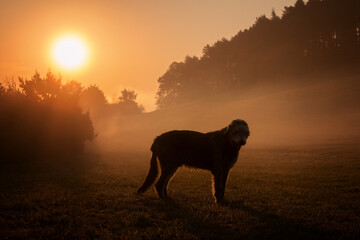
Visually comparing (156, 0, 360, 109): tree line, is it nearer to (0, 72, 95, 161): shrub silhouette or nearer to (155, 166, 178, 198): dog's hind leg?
(0, 72, 95, 161): shrub silhouette

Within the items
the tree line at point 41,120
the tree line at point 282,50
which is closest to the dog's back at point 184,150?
the tree line at point 41,120

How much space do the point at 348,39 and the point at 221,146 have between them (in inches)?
2787

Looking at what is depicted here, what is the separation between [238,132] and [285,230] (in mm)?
3290

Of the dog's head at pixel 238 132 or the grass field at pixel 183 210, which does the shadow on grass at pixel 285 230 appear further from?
the dog's head at pixel 238 132

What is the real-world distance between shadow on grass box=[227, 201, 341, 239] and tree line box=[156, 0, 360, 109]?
72096mm

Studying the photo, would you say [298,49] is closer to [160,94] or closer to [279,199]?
[160,94]

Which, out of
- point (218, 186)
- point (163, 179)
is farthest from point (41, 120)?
point (218, 186)

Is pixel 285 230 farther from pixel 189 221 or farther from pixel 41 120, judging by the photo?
pixel 41 120

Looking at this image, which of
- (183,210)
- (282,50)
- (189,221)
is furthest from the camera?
(282,50)

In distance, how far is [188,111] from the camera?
68.6 meters

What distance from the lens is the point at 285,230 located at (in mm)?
5699

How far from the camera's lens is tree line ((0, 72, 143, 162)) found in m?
18.5

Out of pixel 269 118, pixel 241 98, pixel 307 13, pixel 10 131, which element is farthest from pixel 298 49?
pixel 10 131

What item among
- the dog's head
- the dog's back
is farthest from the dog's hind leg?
the dog's head
